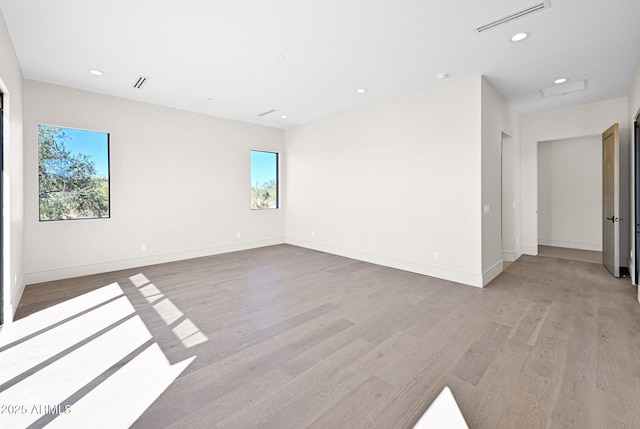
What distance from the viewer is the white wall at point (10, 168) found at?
281cm

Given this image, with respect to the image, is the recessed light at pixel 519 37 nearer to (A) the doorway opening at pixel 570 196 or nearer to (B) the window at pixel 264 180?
(A) the doorway opening at pixel 570 196

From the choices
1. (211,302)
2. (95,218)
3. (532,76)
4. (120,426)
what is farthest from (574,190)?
(95,218)

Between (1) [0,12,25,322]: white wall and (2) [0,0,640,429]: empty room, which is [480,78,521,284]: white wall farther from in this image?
(1) [0,12,25,322]: white wall

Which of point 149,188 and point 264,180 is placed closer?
point 149,188

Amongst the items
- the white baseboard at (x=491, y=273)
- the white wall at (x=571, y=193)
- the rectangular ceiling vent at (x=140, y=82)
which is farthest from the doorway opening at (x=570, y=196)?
the rectangular ceiling vent at (x=140, y=82)

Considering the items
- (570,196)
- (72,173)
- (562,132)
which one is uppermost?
(562,132)

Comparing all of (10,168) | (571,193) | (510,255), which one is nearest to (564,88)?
(510,255)

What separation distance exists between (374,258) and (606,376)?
346 centimetres

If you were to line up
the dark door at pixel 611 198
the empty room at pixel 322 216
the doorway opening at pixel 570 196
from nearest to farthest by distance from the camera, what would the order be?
the empty room at pixel 322 216, the dark door at pixel 611 198, the doorway opening at pixel 570 196

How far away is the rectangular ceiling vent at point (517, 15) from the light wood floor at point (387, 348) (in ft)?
9.33

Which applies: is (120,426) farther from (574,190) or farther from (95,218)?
(574,190)

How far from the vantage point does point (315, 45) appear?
3115mm

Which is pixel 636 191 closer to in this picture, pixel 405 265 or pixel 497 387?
pixel 405 265

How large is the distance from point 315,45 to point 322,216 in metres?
3.80
